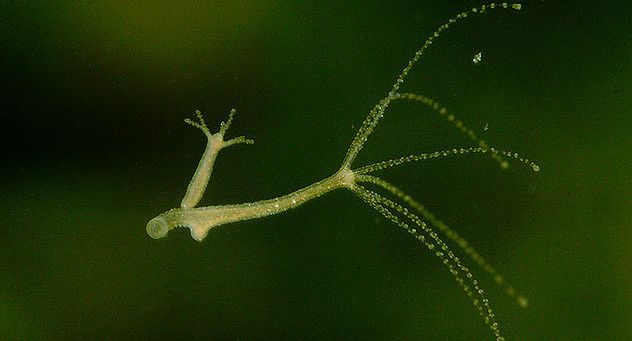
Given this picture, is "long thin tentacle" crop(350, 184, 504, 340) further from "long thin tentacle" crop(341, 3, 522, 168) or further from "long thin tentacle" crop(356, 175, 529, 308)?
"long thin tentacle" crop(341, 3, 522, 168)

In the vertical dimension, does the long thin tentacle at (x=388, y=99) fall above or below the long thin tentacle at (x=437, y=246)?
above

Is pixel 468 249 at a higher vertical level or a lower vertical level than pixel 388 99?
lower

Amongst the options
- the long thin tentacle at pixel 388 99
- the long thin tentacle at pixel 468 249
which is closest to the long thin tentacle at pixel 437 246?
the long thin tentacle at pixel 468 249

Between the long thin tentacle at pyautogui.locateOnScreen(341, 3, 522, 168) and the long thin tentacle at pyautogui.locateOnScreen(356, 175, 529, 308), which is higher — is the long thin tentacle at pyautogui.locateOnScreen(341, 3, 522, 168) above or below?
above

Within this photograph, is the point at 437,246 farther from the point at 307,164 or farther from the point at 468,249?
the point at 307,164

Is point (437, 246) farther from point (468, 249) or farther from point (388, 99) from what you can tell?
point (388, 99)

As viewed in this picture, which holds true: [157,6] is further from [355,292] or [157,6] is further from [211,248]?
[355,292]

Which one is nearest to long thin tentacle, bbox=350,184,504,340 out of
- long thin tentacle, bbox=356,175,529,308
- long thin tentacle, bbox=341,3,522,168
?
long thin tentacle, bbox=356,175,529,308

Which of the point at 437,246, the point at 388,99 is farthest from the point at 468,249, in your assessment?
the point at 388,99

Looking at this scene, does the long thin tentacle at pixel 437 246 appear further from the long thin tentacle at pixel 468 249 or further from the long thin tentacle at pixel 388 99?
the long thin tentacle at pixel 388 99
